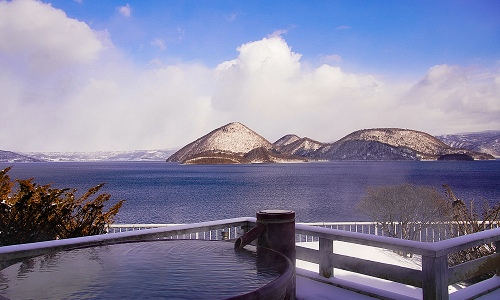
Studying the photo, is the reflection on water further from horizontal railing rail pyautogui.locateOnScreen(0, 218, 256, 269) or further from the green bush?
the green bush

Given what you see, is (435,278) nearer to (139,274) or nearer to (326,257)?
(326,257)

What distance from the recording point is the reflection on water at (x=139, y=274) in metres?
1.72

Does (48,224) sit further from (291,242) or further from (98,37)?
(98,37)

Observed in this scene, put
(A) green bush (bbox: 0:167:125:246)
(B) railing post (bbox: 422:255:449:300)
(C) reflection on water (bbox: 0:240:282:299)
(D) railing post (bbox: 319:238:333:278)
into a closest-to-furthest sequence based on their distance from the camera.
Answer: (C) reflection on water (bbox: 0:240:282:299)
(B) railing post (bbox: 422:255:449:300)
(D) railing post (bbox: 319:238:333:278)
(A) green bush (bbox: 0:167:125:246)

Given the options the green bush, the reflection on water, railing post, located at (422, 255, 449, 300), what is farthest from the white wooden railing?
the green bush

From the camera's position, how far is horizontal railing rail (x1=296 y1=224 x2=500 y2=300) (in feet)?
9.20

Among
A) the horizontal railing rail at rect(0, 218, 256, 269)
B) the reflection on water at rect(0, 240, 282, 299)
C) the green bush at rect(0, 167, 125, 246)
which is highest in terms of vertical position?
the reflection on water at rect(0, 240, 282, 299)

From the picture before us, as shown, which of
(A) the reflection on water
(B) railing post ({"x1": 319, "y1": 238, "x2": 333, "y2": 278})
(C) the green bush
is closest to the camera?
(A) the reflection on water

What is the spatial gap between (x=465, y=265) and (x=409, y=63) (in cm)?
2714

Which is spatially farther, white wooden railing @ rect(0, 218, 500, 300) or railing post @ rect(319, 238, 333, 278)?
railing post @ rect(319, 238, 333, 278)

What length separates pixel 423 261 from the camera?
2.88 meters

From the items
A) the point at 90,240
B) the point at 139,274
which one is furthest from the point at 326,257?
the point at 90,240

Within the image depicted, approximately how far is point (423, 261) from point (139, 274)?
7.48 feet

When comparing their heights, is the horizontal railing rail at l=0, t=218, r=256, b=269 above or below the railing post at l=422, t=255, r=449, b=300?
above
